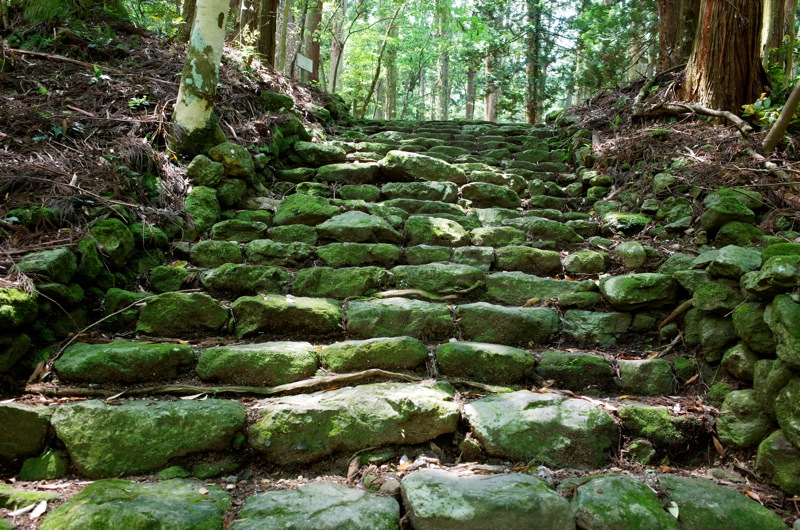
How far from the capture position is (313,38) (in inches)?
454

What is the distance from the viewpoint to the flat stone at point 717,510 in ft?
6.10

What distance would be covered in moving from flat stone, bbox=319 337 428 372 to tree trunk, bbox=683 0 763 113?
4.30m

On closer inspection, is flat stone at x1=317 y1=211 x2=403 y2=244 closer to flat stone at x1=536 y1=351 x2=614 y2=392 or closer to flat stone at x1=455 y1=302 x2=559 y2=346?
flat stone at x1=455 y1=302 x2=559 y2=346

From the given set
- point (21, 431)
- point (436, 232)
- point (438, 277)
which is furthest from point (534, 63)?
point (21, 431)

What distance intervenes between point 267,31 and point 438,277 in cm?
554

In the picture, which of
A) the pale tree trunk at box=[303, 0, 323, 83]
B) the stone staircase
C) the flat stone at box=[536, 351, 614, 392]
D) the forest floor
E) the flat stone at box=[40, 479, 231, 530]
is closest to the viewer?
the flat stone at box=[40, 479, 231, 530]

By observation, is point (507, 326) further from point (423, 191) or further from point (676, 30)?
point (676, 30)

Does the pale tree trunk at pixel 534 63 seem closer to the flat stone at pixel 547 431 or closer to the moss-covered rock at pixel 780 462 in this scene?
the flat stone at pixel 547 431

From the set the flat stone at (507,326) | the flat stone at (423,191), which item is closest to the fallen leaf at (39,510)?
the flat stone at (507,326)

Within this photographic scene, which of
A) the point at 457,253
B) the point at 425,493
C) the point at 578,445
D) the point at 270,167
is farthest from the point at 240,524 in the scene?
the point at 270,167

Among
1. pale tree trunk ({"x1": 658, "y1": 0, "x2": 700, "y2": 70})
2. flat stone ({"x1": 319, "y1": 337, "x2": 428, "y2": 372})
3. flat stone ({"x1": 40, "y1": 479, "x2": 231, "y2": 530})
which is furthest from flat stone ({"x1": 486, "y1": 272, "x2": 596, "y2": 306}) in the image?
pale tree trunk ({"x1": 658, "y1": 0, "x2": 700, "y2": 70})

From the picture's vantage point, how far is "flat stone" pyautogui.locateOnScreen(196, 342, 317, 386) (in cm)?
258

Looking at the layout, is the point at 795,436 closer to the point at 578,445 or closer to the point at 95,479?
the point at 578,445

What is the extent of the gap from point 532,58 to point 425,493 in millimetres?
11573
